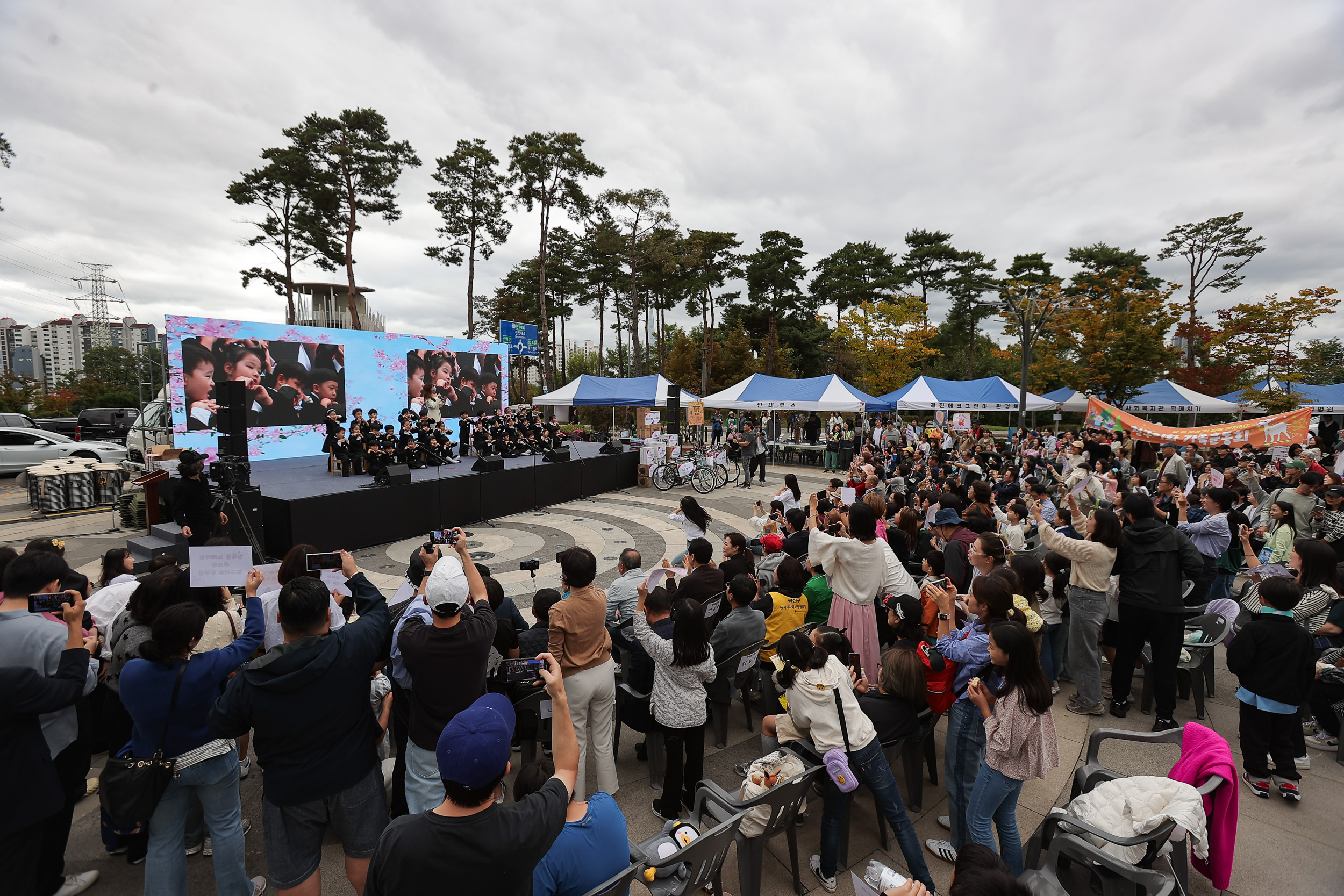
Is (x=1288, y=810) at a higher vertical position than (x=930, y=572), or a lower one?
lower

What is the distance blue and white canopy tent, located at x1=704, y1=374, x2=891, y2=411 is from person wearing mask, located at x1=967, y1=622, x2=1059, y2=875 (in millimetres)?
16089

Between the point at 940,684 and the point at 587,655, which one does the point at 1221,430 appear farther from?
the point at 587,655

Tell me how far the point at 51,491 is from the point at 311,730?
14.9 meters

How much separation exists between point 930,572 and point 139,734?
4.65 m

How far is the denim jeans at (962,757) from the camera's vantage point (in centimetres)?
Result: 278

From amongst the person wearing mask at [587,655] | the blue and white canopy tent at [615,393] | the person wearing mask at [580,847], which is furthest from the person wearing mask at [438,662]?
the blue and white canopy tent at [615,393]

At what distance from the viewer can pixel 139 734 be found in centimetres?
230

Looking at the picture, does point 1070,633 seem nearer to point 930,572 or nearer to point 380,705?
point 930,572

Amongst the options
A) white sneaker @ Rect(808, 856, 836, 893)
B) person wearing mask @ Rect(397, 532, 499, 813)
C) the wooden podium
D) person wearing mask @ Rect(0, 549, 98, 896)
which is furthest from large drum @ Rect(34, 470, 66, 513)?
white sneaker @ Rect(808, 856, 836, 893)

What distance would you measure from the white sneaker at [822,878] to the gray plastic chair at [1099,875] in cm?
89

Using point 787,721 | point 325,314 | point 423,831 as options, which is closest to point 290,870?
point 423,831

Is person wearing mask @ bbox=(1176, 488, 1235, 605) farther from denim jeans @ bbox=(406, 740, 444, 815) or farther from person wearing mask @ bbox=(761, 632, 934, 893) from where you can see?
denim jeans @ bbox=(406, 740, 444, 815)

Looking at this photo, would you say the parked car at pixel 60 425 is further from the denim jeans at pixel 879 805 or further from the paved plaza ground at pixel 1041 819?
the denim jeans at pixel 879 805

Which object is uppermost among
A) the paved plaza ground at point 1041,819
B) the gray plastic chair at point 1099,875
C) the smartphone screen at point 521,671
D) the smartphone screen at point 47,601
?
the smartphone screen at point 47,601
